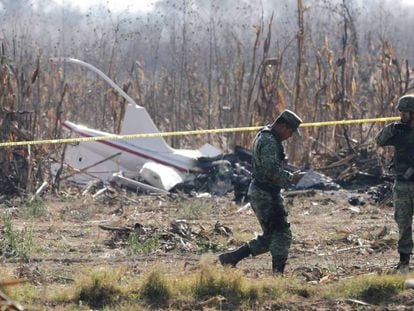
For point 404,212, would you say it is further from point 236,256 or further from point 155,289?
point 155,289

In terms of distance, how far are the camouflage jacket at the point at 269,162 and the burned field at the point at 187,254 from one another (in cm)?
84

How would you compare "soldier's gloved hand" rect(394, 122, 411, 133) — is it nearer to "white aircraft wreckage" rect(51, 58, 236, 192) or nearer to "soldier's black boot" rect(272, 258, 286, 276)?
"soldier's black boot" rect(272, 258, 286, 276)

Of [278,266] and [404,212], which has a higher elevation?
[404,212]

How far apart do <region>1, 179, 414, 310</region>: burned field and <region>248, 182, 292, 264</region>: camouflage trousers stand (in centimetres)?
25

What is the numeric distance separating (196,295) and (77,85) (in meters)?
19.0

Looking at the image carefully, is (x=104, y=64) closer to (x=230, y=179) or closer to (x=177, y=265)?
(x=230, y=179)

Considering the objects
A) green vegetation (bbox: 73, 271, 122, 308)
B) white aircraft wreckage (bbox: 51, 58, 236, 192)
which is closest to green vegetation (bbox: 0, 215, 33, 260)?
green vegetation (bbox: 73, 271, 122, 308)

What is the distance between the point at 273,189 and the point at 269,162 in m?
0.28

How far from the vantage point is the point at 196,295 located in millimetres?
7301

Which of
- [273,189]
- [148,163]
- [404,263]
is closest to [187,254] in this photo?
[273,189]

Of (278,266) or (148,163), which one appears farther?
(148,163)

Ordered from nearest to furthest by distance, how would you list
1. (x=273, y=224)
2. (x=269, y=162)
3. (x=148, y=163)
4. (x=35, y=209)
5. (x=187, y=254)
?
(x=269, y=162)
(x=273, y=224)
(x=187, y=254)
(x=35, y=209)
(x=148, y=163)

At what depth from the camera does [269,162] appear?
326 inches

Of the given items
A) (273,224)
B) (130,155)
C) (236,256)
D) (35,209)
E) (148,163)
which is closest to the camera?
(273,224)
